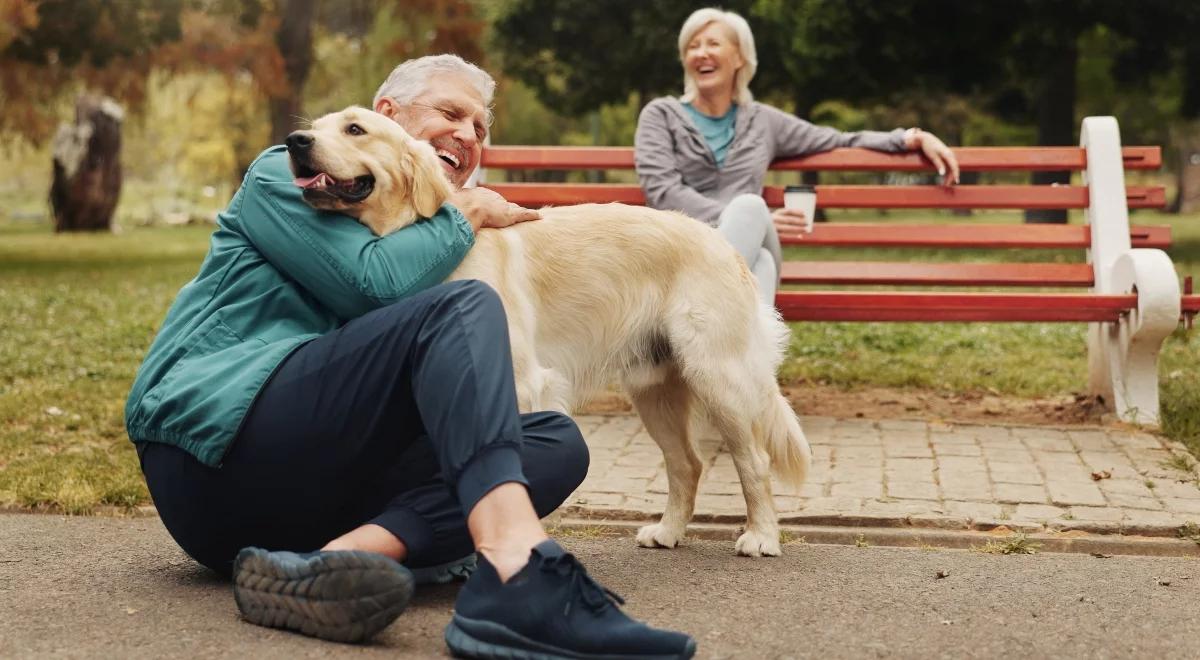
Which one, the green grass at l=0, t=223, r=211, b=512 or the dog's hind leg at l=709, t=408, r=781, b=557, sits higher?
the dog's hind leg at l=709, t=408, r=781, b=557

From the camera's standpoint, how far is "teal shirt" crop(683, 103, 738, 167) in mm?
5906

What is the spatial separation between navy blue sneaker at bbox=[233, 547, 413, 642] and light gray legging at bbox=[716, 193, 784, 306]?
255 cm

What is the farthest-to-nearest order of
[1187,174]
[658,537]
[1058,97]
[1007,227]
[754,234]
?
1. [1187,174]
2. [1058,97]
3. [1007,227]
4. [754,234]
5. [658,537]

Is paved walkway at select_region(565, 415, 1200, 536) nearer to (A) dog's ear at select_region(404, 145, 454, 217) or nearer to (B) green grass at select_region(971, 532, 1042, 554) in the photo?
(B) green grass at select_region(971, 532, 1042, 554)

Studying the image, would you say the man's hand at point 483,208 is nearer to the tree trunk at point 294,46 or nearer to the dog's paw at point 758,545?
the dog's paw at point 758,545

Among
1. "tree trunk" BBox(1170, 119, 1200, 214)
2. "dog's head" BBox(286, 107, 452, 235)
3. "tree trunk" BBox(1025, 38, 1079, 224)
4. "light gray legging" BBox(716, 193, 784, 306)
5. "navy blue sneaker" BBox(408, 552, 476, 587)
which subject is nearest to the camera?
"dog's head" BBox(286, 107, 452, 235)

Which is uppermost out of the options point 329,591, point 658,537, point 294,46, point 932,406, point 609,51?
point 294,46

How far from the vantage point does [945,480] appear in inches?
191

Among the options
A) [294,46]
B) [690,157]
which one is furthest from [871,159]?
[294,46]

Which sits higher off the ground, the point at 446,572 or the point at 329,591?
the point at 329,591

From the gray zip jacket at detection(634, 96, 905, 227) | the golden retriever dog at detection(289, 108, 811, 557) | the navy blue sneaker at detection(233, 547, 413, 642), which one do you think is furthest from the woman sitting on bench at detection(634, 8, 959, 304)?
the navy blue sneaker at detection(233, 547, 413, 642)

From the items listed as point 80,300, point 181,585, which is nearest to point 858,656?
point 181,585

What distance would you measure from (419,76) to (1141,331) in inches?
136

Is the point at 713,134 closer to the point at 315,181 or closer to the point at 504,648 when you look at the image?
the point at 315,181
